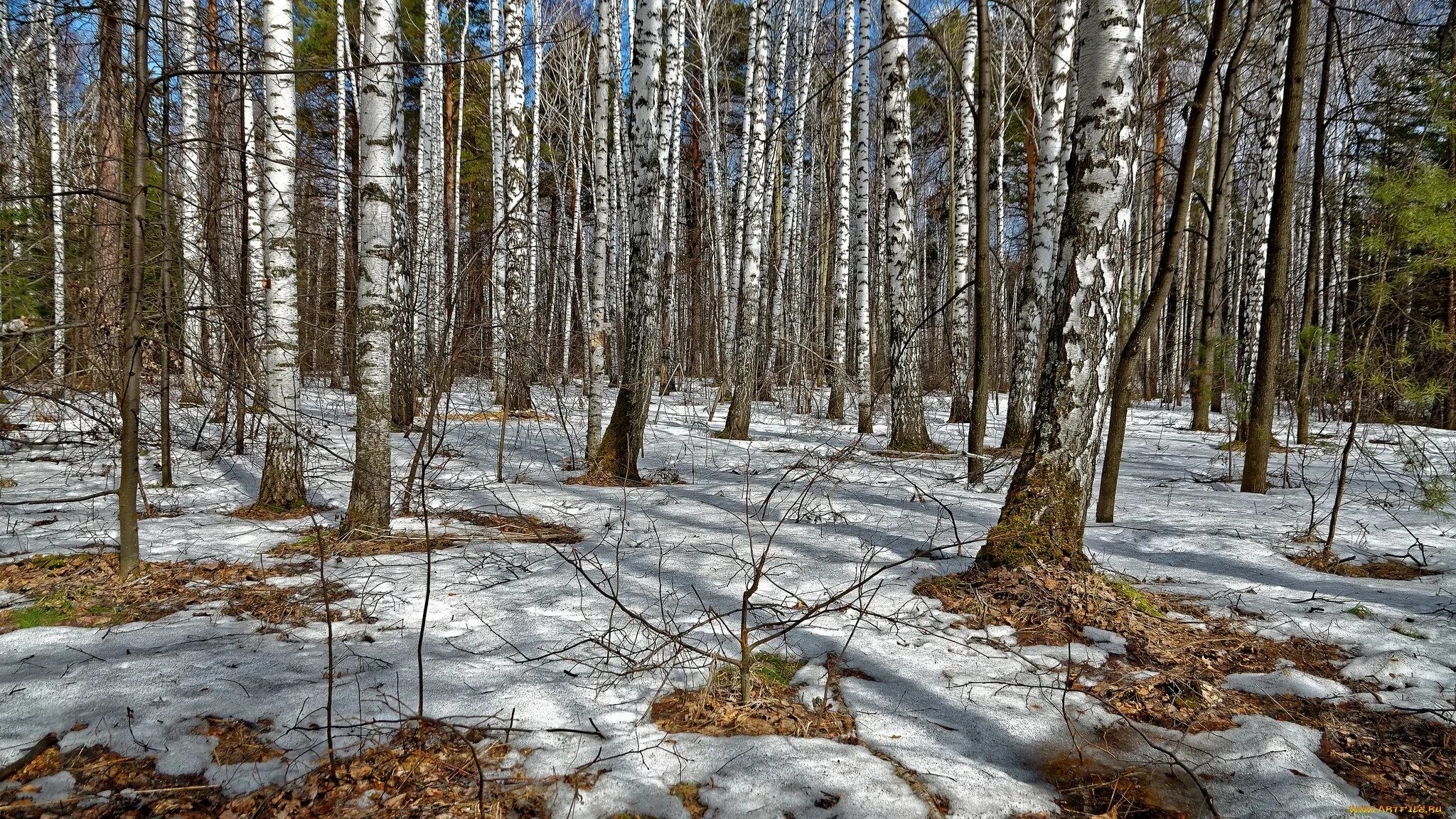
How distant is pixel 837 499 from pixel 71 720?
516cm

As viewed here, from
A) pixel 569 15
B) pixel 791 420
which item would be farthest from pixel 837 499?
pixel 569 15

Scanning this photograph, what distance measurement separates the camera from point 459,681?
2.79 m

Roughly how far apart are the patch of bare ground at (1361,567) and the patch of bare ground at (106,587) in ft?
20.7

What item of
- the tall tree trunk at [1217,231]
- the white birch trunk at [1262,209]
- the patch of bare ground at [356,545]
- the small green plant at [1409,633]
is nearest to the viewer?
the small green plant at [1409,633]

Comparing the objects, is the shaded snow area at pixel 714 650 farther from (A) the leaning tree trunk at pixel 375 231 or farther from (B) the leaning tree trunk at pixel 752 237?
(B) the leaning tree trunk at pixel 752 237

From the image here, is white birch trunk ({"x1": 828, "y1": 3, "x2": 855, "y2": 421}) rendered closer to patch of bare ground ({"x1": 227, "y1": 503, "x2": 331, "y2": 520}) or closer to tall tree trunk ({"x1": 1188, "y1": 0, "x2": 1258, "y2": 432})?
tall tree trunk ({"x1": 1188, "y1": 0, "x2": 1258, "y2": 432})

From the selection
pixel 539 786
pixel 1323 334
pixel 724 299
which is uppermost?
pixel 724 299

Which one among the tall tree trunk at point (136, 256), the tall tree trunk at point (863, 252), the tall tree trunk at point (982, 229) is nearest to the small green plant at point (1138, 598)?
the tall tree trunk at point (982, 229)


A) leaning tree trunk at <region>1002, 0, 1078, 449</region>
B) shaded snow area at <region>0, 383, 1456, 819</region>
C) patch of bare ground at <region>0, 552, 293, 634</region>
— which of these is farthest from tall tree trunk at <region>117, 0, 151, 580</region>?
leaning tree trunk at <region>1002, 0, 1078, 449</region>

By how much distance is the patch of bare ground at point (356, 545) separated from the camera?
4395 mm

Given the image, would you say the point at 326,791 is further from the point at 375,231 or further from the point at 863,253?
the point at 863,253

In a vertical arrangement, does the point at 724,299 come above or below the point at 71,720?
above

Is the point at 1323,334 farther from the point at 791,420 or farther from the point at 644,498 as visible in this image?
the point at 791,420

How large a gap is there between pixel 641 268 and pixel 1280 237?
5610 mm
